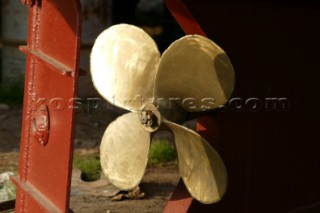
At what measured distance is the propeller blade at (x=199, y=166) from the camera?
384 cm

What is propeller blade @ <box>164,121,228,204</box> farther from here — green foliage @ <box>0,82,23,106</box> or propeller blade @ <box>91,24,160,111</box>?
green foliage @ <box>0,82,23,106</box>

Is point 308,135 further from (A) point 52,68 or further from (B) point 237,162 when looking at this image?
(A) point 52,68

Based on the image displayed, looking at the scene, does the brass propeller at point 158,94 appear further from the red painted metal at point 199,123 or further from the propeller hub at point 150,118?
the red painted metal at point 199,123

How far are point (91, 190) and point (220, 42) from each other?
2.57 meters

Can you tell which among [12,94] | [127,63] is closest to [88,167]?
[12,94]

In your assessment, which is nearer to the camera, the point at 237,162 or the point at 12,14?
the point at 237,162

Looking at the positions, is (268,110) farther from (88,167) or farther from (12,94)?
(12,94)

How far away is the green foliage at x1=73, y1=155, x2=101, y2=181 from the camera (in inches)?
263

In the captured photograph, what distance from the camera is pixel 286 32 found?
4.55m

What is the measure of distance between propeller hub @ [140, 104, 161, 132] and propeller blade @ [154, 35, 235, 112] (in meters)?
0.08

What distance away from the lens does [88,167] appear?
270 inches

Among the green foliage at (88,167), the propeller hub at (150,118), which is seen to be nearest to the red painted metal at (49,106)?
the propeller hub at (150,118)

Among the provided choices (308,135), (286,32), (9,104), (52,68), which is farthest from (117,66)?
(9,104)

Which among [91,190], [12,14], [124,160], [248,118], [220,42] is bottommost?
[91,190]
